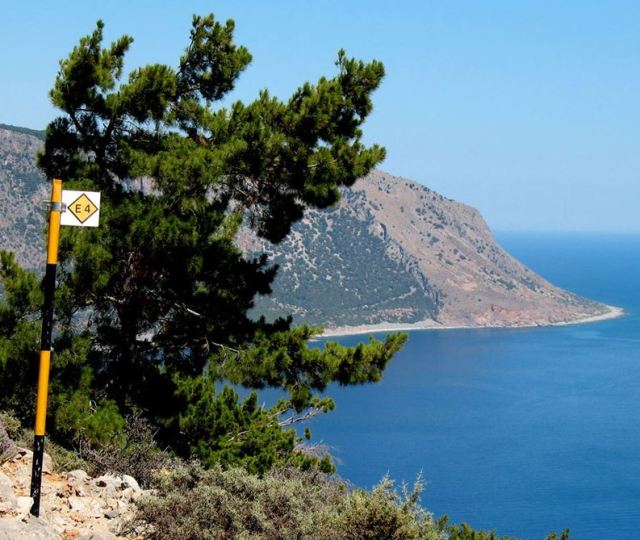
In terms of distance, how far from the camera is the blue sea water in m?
39.8

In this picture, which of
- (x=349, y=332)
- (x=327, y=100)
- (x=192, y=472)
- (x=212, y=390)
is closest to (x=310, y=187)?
(x=327, y=100)

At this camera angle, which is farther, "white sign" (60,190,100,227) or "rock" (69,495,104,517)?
"rock" (69,495,104,517)

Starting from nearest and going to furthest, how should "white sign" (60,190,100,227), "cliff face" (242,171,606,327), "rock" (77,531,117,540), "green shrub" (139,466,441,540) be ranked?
"rock" (77,531,117,540) → "white sign" (60,190,100,227) → "green shrub" (139,466,441,540) → "cliff face" (242,171,606,327)

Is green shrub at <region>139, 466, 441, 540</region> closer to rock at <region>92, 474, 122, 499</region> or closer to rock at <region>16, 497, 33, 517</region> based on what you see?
rock at <region>92, 474, 122, 499</region>

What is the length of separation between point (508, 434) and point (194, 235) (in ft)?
156

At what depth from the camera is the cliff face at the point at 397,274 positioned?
10456 centimetres

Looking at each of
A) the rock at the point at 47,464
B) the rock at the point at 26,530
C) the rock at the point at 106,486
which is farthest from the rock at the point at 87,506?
the rock at the point at 26,530

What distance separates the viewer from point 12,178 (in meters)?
72.1

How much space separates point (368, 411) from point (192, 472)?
53.3 meters

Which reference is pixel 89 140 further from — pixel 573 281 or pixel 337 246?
pixel 573 281

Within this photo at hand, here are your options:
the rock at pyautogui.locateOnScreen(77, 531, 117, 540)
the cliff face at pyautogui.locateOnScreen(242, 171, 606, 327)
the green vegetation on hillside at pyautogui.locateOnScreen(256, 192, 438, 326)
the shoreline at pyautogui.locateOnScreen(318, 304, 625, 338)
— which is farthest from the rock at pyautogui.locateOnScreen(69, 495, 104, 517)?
the green vegetation on hillside at pyautogui.locateOnScreen(256, 192, 438, 326)

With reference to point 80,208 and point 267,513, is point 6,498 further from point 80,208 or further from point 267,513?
point 80,208

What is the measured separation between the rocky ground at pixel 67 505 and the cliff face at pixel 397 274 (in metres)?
86.4

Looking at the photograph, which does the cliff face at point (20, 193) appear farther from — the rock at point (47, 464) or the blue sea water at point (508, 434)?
the rock at point (47, 464)
